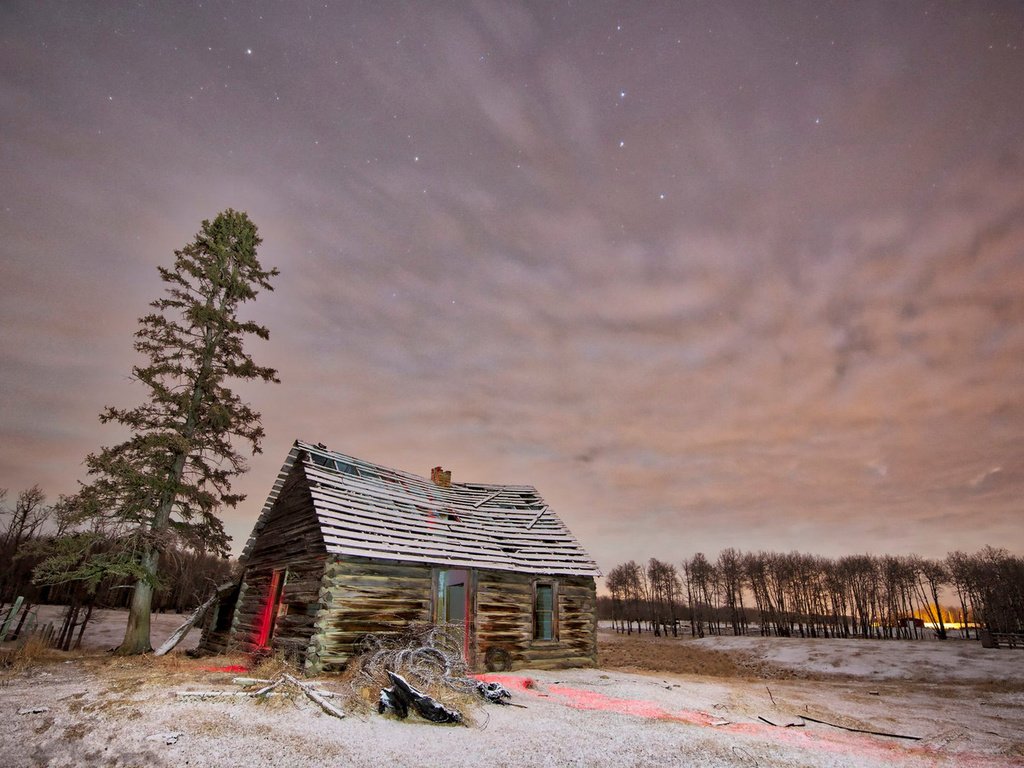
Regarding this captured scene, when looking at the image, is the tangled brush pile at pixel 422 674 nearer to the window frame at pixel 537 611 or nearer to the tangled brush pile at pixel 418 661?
the tangled brush pile at pixel 418 661

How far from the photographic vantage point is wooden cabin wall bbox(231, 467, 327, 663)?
13.7 meters

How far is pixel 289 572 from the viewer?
49.8 feet

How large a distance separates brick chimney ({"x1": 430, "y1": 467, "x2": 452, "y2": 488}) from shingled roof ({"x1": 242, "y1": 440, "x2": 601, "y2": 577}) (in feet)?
1.59

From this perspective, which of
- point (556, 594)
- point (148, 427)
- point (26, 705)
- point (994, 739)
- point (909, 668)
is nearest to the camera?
point (26, 705)

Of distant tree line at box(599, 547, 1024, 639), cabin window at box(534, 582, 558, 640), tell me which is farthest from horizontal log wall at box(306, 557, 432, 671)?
distant tree line at box(599, 547, 1024, 639)

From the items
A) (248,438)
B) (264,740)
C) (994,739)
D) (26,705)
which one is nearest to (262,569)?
(248,438)

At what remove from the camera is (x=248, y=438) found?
18000 millimetres

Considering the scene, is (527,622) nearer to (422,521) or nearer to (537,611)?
(537,611)

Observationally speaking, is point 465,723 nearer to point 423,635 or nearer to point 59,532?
point 423,635

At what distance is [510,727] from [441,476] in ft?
48.6

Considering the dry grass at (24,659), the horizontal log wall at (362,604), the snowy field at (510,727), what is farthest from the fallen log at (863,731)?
the dry grass at (24,659)

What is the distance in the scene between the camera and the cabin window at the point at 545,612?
661 inches

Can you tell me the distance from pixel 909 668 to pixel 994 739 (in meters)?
20.1

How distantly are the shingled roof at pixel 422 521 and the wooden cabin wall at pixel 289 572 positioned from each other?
0.70 m
